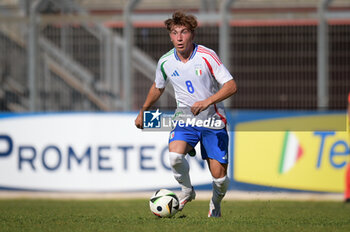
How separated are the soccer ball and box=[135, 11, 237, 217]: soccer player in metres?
0.14

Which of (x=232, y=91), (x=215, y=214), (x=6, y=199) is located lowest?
(x=6, y=199)

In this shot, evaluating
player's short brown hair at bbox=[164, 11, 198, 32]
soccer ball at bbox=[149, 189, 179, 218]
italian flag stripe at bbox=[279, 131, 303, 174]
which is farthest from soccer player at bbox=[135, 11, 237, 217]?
italian flag stripe at bbox=[279, 131, 303, 174]

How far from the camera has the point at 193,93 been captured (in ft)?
24.7

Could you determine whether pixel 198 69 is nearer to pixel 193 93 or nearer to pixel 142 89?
pixel 193 93

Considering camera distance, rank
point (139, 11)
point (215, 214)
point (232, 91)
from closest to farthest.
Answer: point (232, 91)
point (215, 214)
point (139, 11)

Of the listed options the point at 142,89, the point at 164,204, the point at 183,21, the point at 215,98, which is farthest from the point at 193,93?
the point at 142,89

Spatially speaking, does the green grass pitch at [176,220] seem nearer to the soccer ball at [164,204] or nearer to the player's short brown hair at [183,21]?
the soccer ball at [164,204]

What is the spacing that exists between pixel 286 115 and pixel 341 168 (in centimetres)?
134

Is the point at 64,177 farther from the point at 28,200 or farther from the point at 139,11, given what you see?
the point at 139,11

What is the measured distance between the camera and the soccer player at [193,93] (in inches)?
291

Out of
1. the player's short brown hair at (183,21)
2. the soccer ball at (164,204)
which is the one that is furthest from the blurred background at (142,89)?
the player's short brown hair at (183,21)

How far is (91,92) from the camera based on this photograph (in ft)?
45.9

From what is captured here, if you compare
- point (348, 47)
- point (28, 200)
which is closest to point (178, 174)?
point (28, 200)

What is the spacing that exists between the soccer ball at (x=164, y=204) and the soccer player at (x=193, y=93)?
14 centimetres
